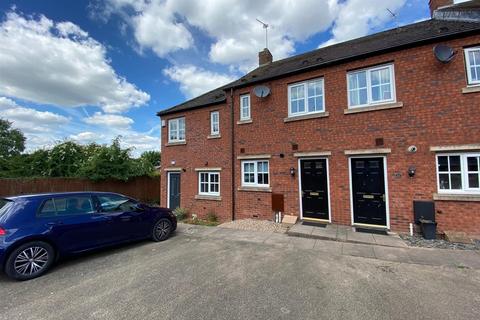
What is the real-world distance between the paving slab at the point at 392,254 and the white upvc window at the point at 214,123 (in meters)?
7.95

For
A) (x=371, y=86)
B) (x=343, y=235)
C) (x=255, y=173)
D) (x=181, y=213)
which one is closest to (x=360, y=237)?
(x=343, y=235)

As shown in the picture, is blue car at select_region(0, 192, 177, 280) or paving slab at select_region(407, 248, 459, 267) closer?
blue car at select_region(0, 192, 177, 280)

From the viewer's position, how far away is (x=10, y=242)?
4262 millimetres

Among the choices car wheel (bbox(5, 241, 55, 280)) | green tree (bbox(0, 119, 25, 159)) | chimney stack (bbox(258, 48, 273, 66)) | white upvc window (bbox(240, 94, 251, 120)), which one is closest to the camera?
car wheel (bbox(5, 241, 55, 280))

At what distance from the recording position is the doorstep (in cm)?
614

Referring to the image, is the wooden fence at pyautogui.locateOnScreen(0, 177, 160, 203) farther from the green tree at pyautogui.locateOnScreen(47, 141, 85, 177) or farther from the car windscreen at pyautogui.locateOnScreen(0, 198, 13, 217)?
the car windscreen at pyautogui.locateOnScreen(0, 198, 13, 217)

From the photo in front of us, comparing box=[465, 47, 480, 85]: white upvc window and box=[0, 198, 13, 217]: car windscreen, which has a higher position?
box=[465, 47, 480, 85]: white upvc window

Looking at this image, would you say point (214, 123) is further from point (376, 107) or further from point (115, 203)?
point (376, 107)

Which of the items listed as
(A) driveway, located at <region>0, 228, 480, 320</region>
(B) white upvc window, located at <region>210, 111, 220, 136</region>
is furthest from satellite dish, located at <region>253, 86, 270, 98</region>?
(A) driveway, located at <region>0, 228, 480, 320</region>

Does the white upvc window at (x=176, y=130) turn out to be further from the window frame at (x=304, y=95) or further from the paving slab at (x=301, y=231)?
the paving slab at (x=301, y=231)

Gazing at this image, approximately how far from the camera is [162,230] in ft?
22.8

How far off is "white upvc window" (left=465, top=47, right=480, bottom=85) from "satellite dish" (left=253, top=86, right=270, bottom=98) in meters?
6.10

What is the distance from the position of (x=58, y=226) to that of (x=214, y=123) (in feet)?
25.1

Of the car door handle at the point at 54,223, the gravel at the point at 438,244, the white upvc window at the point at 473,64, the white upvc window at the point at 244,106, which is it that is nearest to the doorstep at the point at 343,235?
the gravel at the point at 438,244
